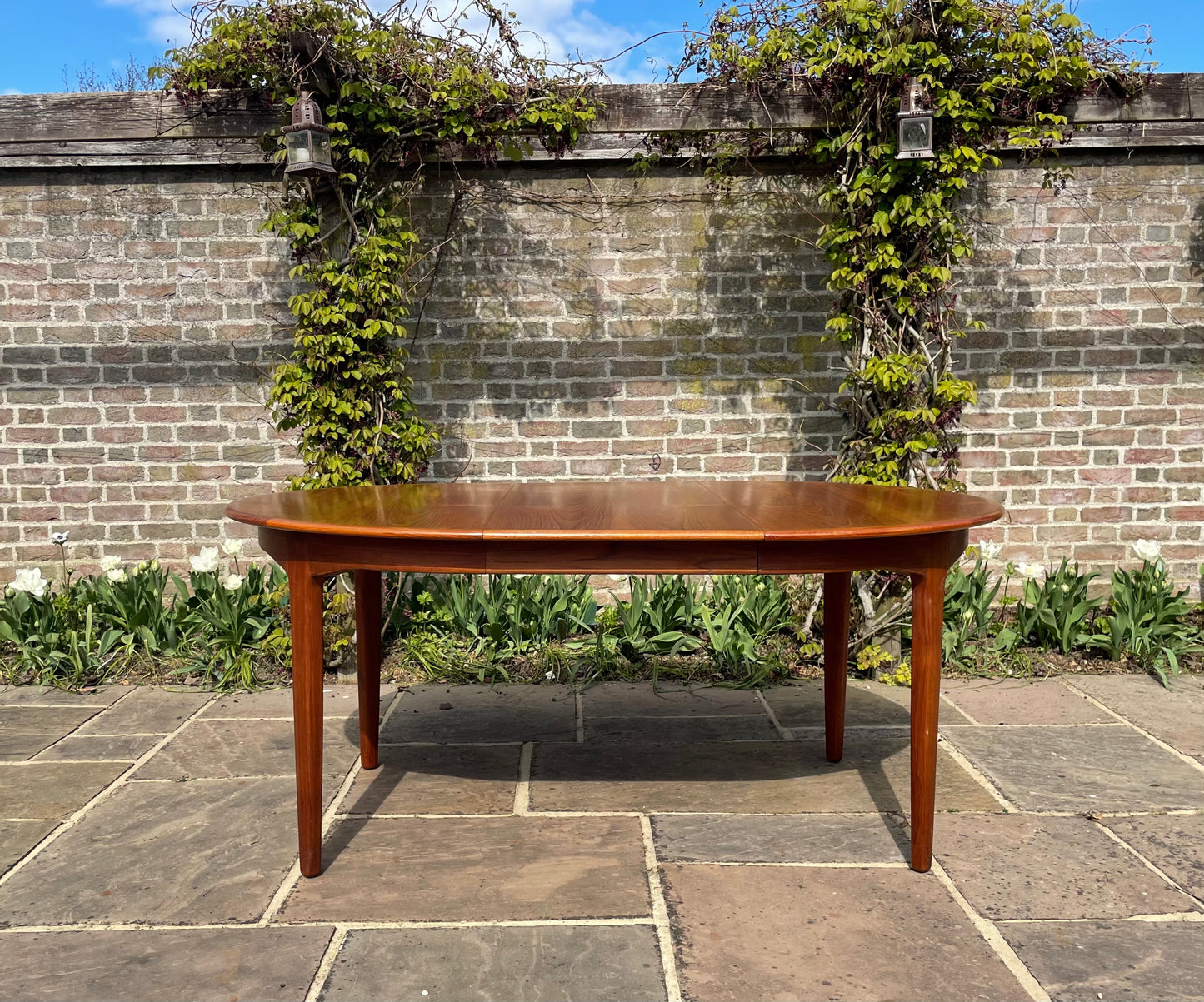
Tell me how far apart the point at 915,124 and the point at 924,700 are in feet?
7.51

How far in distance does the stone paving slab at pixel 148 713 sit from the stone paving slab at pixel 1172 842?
2888 millimetres

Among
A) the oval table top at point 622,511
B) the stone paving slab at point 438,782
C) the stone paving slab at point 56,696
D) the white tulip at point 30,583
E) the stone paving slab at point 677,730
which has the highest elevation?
the oval table top at point 622,511

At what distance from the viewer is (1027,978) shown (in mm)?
1725

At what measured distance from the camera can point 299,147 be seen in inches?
137

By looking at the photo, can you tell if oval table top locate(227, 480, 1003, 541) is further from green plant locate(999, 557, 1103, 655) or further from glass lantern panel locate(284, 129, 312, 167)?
green plant locate(999, 557, 1103, 655)

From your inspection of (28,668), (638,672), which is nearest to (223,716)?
(28,668)

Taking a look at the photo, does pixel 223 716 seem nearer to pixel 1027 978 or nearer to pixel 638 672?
pixel 638 672

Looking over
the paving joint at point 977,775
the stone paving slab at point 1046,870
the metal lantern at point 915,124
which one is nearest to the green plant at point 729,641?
the paving joint at point 977,775

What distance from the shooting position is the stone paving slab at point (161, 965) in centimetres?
169

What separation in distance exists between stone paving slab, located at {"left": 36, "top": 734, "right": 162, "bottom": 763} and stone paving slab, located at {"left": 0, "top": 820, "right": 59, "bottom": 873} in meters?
0.45

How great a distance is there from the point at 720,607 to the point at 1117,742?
1.55 meters

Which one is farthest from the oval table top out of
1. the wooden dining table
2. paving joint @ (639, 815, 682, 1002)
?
paving joint @ (639, 815, 682, 1002)

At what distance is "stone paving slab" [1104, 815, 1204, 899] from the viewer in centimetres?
211

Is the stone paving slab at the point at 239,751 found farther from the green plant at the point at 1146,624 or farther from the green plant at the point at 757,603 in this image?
the green plant at the point at 1146,624
